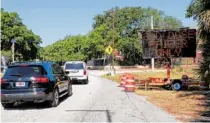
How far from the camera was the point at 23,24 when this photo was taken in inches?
3563

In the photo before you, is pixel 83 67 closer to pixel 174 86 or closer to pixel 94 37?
pixel 174 86

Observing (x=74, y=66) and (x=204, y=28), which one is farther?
(x=74, y=66)

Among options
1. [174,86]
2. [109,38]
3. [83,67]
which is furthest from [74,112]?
[109,38]

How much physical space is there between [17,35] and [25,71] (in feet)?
238

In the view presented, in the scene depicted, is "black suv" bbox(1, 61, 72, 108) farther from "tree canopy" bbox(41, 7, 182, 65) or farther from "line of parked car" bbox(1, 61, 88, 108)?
"tree canopy" bbox(41, 7, 182, 65)

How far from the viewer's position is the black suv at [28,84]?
1401cm

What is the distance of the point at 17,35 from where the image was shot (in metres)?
84.9

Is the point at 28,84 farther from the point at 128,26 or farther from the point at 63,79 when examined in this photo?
the point at 128,26

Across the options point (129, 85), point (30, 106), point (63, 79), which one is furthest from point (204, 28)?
point (129, 85)

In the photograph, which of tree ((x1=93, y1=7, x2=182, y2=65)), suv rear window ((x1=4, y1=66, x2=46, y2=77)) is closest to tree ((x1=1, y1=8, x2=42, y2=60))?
tree ((x1=93, y1=7, x2=182, y2=65))

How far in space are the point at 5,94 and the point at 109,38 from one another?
60.0 m

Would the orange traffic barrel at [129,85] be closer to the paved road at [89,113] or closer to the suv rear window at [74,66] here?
the paved road at [89,113]

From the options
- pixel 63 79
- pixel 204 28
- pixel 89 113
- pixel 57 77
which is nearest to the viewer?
pixel 89 113

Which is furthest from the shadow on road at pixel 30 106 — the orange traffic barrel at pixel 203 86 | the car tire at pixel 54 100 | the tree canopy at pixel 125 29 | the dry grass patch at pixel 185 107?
the tree canopy at pixel 125 29
